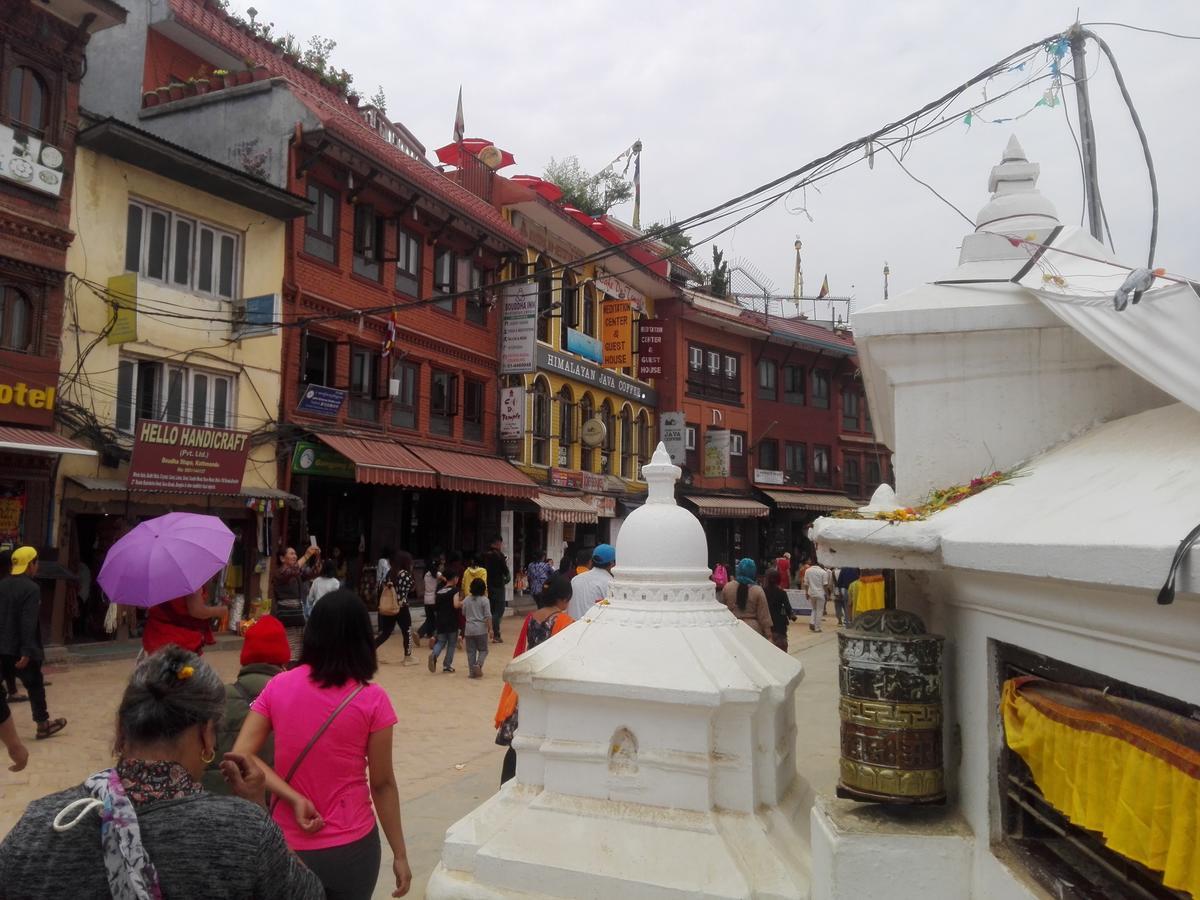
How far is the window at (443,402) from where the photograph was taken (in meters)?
21.2

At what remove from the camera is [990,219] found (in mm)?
4234

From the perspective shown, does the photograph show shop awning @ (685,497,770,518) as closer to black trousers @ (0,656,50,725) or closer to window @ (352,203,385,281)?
window @ (352,203,385,281)

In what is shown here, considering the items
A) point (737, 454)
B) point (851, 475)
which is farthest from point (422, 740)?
point (851, 475)

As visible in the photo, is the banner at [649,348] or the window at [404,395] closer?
the window at [404,395]

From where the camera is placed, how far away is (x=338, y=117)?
758 inches

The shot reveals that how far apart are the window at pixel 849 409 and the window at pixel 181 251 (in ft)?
95.2

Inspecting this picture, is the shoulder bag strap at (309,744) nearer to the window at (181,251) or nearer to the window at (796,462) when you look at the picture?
the window at (181,251)

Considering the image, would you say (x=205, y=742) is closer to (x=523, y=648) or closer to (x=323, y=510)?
(x=523, y=648)

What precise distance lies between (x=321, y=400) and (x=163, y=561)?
1207 centimetres

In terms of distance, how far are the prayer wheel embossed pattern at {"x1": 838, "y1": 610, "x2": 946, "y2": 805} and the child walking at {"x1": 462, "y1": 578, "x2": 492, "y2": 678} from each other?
9846 millimetres

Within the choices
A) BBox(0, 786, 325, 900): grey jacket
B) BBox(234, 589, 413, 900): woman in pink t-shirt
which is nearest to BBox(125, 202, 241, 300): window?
BBox(234, 589, 413, 900): woman in pink t-shirt

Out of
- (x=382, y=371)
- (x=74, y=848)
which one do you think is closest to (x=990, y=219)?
(x=74, y=848)

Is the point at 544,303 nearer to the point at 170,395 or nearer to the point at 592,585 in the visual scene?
the point at 170,395

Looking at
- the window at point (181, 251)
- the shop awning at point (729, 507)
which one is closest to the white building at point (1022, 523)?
the window at point (181, 251)
